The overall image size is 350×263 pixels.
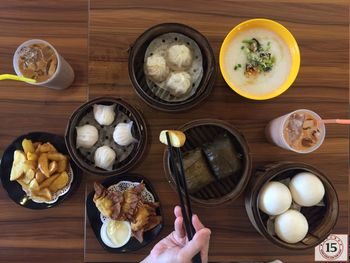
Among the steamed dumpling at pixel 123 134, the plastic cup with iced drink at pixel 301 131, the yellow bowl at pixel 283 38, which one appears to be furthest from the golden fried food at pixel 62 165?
the plastic cup with iced drink at pixel 301 131

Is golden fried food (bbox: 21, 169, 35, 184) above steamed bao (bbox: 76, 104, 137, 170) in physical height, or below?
below

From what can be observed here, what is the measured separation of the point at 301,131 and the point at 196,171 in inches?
16.2

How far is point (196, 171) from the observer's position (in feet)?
4.48

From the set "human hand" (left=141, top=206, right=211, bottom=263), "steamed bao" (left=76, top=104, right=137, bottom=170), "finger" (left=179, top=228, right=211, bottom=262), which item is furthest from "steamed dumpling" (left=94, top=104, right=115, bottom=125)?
"finger" (left=179, top=228, right=211, bottom=262)

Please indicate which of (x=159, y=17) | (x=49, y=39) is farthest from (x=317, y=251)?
(x=49, y=39)

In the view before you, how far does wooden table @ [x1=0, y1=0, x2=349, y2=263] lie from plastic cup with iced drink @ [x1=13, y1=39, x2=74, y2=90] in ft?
0.49

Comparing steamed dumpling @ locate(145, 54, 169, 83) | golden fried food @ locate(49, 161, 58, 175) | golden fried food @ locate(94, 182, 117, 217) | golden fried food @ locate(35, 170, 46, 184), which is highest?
steamed dumpling @ locate(145, 54, 169, 83)

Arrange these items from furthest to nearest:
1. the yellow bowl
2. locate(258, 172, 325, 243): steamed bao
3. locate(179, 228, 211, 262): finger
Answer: the yellow bowl
locate(258, 172, 325, 243): steamed bao
locate(179, 228, 211, 262): finger

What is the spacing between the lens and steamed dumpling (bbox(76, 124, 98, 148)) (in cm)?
140

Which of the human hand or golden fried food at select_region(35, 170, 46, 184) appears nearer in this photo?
the human hand

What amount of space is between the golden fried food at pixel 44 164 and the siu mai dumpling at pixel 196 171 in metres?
0.51

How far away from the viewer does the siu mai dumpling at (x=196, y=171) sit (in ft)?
4.45

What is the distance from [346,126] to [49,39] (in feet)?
4.16

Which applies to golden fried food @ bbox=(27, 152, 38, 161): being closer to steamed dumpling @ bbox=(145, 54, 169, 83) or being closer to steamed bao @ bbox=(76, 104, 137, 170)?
steamed bao @ bbox=(76, 104, 137, 170)
